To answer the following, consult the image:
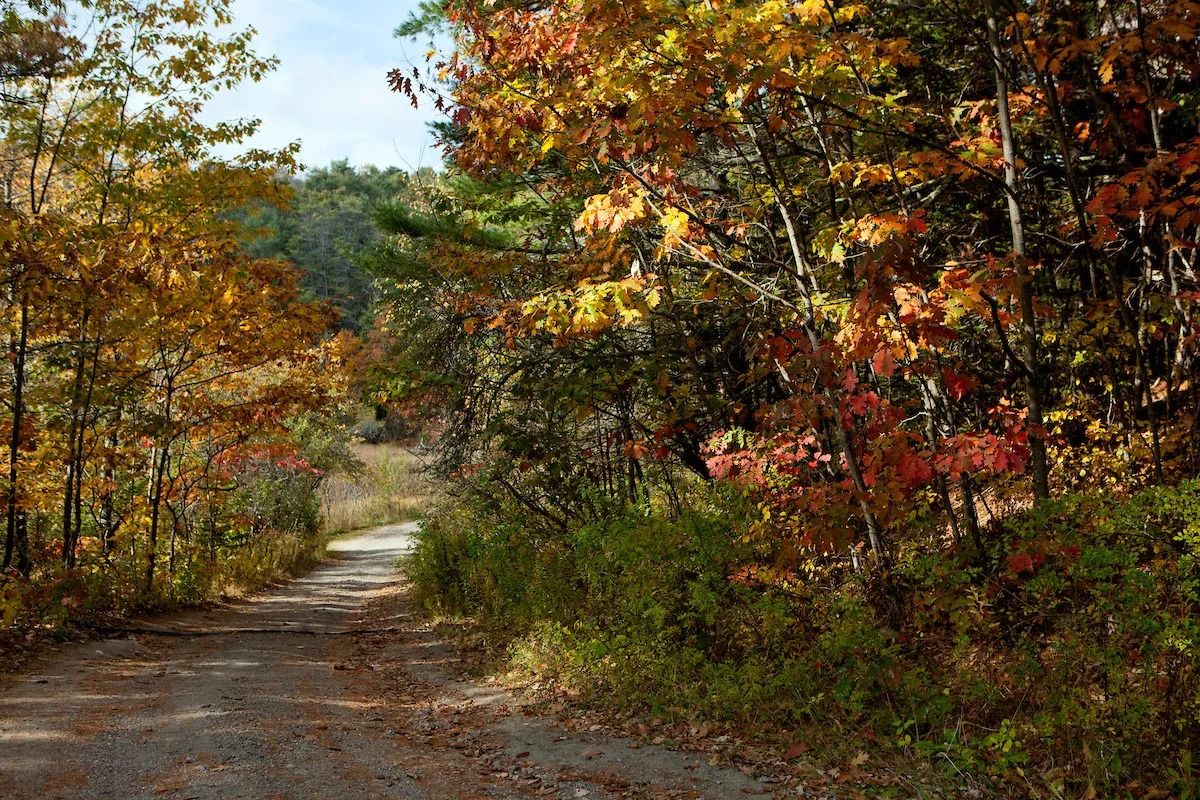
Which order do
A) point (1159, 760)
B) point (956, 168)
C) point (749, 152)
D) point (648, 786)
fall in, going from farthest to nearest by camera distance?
1. point (749, 152)
2. point (956, 168)
3. point (648, 786)
4. point (1159, 760)

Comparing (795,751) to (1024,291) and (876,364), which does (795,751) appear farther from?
(1024,291)

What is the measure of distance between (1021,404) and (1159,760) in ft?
13.7

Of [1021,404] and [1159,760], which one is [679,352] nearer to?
[1021,404]

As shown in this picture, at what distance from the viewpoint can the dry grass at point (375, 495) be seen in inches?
1256

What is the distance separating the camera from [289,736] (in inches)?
229

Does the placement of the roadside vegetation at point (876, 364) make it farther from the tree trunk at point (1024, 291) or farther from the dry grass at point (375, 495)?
the dry grass at point (375, 495)

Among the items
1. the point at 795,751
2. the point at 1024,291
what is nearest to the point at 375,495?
the point at 795,751

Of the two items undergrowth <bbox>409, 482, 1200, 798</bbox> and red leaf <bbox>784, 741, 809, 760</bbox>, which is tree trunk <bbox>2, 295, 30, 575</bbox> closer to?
undergrowth <bbox>409, 482, 1200, 798</bbox>

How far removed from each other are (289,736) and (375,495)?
30.3 m

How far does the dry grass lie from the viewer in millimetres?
31891

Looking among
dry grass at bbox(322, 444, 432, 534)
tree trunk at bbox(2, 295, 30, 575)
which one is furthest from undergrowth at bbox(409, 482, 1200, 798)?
dry grass at bbox(322, 444, 432, 534)

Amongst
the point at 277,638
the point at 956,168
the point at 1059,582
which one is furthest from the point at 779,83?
the point at 277,638

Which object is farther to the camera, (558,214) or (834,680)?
(558,214)

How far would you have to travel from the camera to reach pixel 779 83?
5031 millimetres
